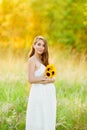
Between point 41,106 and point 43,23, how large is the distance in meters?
9.97

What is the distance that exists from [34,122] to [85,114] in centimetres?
129

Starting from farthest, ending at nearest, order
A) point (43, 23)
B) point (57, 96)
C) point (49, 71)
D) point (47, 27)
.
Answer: point (43, 23)
point (47, 27)
point (57, 96)
point (49, 71)

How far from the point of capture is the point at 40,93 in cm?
675

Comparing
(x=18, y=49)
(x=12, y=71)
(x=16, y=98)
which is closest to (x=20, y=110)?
(x=16, y=98)

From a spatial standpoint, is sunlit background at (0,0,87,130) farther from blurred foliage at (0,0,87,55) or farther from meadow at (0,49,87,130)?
meadow at (0,49,87,130)

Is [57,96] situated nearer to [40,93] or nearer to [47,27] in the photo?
[40,93]

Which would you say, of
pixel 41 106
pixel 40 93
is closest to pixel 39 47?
pixel 40 93

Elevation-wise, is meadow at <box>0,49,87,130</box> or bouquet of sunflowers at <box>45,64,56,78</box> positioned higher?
bouquet of sunflowers at <box>45,64,56,78</box>

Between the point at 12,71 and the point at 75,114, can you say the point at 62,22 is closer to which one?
the point at 12,71

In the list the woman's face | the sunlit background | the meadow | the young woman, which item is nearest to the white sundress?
the young woman

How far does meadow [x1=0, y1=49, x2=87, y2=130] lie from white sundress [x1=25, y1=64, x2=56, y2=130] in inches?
29.1

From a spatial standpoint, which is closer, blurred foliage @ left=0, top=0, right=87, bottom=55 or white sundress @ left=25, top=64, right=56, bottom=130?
white sundress @ left=25, top=64, right=56, bottom=130

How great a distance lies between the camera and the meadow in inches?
303

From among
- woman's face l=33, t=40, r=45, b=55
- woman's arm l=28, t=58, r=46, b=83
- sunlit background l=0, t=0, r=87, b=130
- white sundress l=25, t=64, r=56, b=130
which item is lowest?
white sundress l=25, t=64, r=56, b=130
